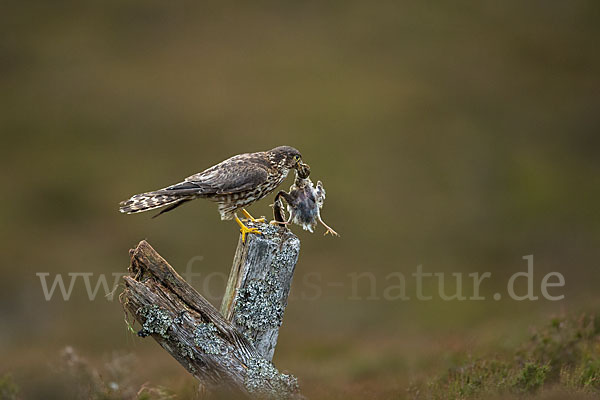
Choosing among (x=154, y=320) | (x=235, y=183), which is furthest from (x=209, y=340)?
(x=235, y=183)

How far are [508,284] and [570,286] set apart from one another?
6.46 ft

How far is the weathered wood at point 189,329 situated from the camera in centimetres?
554

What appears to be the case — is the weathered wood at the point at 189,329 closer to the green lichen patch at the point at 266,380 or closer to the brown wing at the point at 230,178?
the green lichen patch at the point at 266,380

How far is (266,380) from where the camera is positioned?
18.7 ft

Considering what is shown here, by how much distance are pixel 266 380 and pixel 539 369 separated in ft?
9.89

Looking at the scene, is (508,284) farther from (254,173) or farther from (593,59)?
(593,59)

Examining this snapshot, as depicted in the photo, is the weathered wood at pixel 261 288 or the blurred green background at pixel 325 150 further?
the blurred green background at pixel 325 150

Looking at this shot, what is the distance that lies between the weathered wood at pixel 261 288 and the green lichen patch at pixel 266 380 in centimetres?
26

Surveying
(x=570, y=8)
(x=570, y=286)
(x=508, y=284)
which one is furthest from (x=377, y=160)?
(x=570, y=8)

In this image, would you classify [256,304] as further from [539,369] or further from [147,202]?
[539,369]

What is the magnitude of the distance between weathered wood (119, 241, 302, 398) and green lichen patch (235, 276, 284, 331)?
0.24m

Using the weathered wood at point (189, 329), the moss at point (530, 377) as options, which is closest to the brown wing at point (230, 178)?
the weathered wood at point (189, 329)

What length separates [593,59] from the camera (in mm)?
37125

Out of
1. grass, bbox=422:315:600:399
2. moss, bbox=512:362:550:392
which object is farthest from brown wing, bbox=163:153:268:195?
moss, bbox=512:362:550:392
